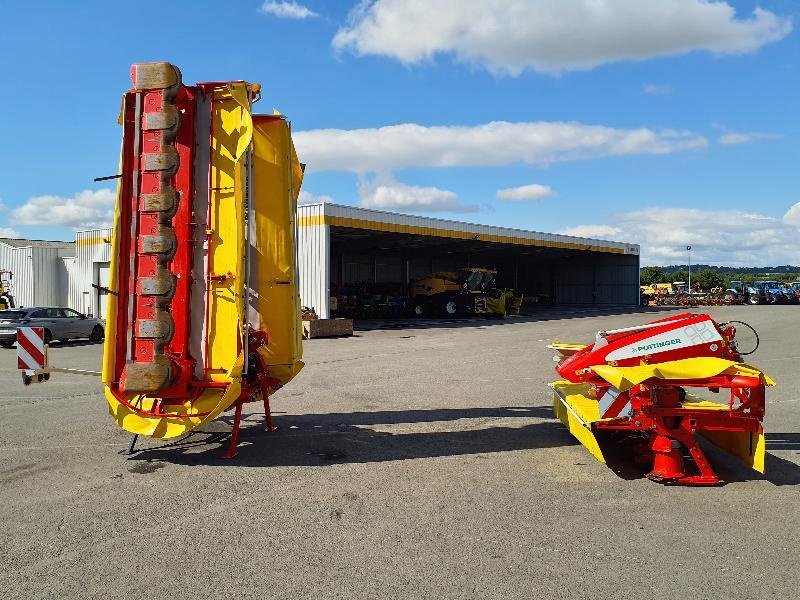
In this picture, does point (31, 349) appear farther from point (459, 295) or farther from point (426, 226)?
point (459, 295)

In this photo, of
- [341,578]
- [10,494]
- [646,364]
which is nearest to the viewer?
[341,578]

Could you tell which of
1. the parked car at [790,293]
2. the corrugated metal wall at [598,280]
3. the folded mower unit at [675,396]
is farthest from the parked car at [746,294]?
the folded mower unit at [675,396]

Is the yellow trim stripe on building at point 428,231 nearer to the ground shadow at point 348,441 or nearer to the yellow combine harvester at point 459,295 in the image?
Result: the yellow combine harvester at point 459,295

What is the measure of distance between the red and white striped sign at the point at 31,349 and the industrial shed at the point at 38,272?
29888mm

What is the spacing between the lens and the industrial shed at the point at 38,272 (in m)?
32.9

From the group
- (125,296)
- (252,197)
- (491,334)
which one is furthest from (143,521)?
(491,334)

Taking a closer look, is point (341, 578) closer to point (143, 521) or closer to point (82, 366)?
point (143, 521)

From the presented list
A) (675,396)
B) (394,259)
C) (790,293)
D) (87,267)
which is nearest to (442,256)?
(394,259)

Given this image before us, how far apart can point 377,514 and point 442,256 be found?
41.0 m

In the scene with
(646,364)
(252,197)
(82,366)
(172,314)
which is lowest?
(82,366)

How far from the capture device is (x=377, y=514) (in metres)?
4.63

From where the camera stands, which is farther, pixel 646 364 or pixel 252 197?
pixel 252 197

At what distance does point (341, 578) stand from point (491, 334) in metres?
19.7

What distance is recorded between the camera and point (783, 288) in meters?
48.6
